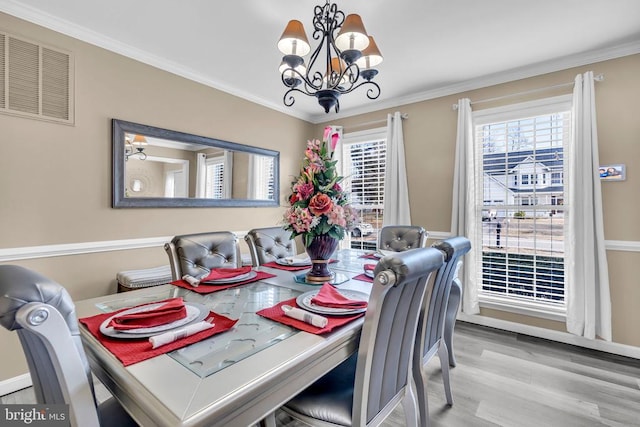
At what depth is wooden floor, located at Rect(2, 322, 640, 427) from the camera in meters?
1.81

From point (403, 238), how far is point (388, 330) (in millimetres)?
1702

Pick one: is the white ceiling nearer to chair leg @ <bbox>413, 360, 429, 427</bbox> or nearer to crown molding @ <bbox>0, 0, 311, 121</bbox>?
crown molding @ <bbox>0, 0, 311, 121</bbox>

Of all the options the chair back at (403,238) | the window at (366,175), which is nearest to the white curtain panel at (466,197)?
the chair back at (403,238)

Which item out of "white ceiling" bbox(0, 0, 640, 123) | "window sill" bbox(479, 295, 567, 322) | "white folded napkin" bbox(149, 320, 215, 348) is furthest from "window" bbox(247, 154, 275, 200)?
"window sill" bbox(479, 295, 567, 322)

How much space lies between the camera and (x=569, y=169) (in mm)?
2768

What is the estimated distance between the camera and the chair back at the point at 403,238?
2.64 m

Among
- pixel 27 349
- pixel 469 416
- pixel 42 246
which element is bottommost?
pixel 469 416

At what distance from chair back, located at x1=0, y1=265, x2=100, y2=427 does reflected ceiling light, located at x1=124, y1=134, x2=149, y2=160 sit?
216 cm

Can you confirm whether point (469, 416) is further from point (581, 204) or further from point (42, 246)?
point (42, 246)

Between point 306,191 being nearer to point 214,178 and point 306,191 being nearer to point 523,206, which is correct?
point 214,178

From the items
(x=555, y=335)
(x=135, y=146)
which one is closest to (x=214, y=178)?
(x=135, y=146)

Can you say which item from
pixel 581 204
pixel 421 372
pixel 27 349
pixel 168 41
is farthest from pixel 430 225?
pixel 27 349

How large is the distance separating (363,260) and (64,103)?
265 cm

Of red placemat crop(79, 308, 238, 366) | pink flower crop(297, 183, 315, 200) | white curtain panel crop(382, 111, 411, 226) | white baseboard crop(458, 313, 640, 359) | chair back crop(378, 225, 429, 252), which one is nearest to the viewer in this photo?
red placemat crop(79, 308, 238, 366)
